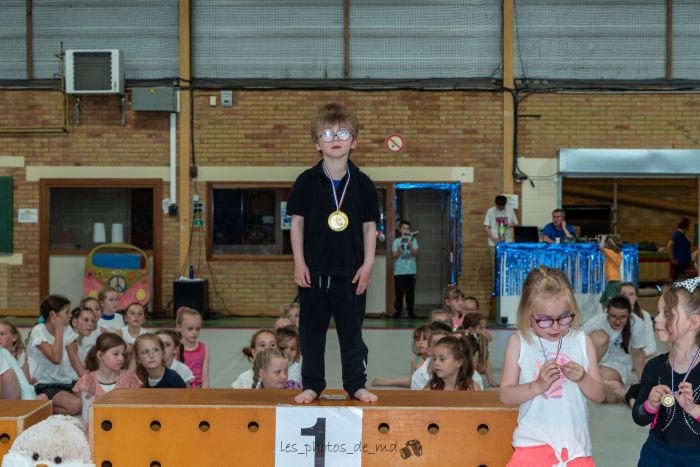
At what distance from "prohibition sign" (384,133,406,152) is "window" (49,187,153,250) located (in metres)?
3.93

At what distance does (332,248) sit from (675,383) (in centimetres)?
162

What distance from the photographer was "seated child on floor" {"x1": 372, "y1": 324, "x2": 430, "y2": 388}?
7438 millimetres

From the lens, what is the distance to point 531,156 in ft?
46.5

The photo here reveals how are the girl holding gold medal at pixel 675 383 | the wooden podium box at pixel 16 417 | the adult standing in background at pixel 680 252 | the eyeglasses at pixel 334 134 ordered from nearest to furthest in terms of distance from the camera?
the girl holding gold medal at pixel 675 383, the wooden podium box at pixel 16 417, the eyeglasses at pixel 334 134, the adult standing in background at pixel 680 252

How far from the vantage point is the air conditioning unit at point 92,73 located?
45.6 ft

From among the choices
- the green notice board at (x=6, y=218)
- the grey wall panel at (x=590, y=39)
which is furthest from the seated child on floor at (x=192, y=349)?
the grey wall panel at (x=590, y=39)

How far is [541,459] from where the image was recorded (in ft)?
11.5

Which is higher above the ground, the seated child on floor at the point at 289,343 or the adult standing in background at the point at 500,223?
the adult standing in background at the point at 500,223

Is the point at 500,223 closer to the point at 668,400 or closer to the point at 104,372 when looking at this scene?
the point at 104,372

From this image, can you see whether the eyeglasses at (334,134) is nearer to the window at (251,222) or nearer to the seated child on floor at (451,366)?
the seated child on floor at (451,366)

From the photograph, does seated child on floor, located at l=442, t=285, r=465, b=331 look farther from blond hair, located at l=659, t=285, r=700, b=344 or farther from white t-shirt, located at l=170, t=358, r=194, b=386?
blond hair, located at l=659, t=285, r=700, b=344

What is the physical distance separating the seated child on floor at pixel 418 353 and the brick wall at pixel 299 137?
6033mm

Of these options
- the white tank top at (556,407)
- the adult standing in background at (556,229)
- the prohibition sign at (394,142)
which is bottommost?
the white tank top at (556,407)

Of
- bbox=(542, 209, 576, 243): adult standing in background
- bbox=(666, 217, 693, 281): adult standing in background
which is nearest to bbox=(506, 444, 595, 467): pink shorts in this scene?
bbox=(542, 209, 576, 243): adult standing in background
